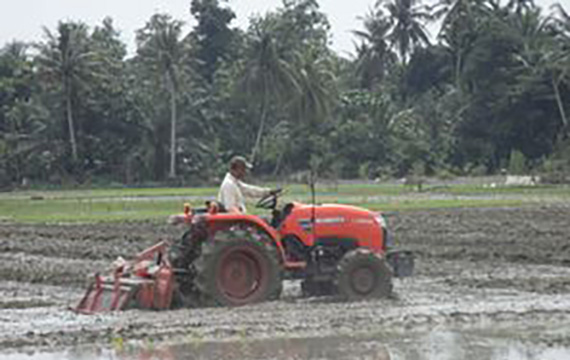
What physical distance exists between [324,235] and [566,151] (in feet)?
173

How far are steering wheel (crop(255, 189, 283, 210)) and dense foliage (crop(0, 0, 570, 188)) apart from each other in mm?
58497

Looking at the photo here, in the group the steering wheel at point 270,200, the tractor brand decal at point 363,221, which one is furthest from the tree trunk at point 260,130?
the steering wheel at point 270,200

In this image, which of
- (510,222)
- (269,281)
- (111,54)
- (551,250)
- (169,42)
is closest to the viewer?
(269,281)

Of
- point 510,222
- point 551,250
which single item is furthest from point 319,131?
point 551,250

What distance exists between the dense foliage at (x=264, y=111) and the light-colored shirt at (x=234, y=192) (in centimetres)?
5885

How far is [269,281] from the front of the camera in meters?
13.5

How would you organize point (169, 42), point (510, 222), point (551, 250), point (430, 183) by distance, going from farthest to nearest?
1. point (169, 42)
2. point (430, 183)
3. point (510, 222)
4. point (551, 250)

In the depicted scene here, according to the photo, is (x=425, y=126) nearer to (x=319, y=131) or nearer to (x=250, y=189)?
(x=319, y=131)

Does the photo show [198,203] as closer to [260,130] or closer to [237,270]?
[237,270]

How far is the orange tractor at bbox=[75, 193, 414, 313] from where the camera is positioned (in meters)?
13.3

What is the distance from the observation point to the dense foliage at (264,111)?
7500 cm

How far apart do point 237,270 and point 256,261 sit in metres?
0.24

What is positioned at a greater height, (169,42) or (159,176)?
(169,42)

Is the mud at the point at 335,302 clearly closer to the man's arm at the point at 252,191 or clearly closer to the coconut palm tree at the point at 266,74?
the man's arm at the point at 252,191
